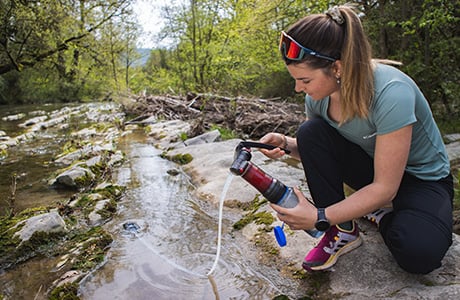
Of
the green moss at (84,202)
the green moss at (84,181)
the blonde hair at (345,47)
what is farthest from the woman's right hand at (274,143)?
the green moss at (84,181)

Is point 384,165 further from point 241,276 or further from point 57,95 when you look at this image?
point 57,95

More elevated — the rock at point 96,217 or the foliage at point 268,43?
the foliage at point 268,43

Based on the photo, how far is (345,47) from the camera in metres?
1.69

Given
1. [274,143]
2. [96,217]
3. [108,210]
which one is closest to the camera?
[274,143]

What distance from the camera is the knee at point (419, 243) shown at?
1667mm

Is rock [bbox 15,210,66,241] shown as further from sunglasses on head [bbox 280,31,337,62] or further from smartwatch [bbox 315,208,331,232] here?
sunglasses on head [bbox 280,31,337,62]

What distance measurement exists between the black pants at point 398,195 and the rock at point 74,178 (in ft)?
8.90

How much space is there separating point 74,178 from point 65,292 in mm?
2148

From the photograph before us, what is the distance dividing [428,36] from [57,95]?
2302 centimetres

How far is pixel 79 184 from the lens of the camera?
12.8 ft

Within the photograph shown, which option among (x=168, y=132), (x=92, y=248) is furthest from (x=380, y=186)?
(x=168, y=132)

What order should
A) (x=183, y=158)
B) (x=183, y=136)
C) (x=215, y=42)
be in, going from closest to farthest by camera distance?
1. (x=183, y=158)
2. (x=183, y=136)
3. (x=215, y=42)

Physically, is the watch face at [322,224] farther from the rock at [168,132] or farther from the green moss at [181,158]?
the rock at [168,132]

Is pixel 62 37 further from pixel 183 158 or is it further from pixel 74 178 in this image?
pixel 74 178
